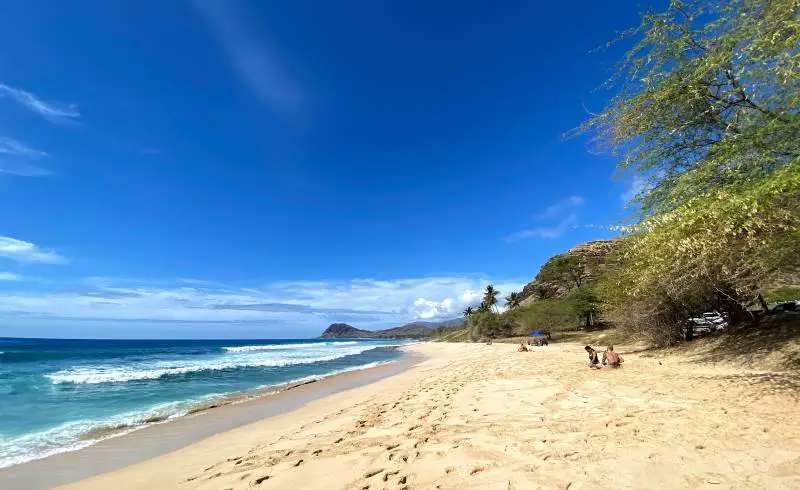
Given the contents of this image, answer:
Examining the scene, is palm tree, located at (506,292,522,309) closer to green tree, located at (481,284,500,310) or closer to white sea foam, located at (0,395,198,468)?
green tree, located at (481,284,500,310)

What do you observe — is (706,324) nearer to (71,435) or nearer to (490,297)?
(71,435)

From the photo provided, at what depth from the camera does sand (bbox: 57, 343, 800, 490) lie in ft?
15.1

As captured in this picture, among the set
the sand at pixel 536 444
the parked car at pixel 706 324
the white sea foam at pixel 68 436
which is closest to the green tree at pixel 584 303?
the parked car at pixel 706 324

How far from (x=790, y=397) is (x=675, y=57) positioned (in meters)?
6.43

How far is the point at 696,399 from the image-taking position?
7.79 meters

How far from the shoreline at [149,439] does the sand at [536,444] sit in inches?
28.0

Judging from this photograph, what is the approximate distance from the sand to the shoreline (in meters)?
0.71

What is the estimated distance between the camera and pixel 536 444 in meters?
5.78

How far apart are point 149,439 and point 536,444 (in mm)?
9448

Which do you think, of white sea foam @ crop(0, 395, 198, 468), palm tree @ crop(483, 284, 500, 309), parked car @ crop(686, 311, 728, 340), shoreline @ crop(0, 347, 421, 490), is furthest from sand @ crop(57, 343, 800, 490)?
palm tree @ crop(483, 284, 500, 309)

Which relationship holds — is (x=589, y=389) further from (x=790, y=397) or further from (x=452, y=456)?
(x=452, y=456)

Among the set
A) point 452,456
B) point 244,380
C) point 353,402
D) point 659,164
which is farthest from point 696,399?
point 244,380

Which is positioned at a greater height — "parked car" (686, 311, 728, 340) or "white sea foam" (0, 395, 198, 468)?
"parked car" (686, 311, 728, 340)

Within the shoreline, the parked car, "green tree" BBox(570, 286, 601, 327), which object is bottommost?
the shoreline
